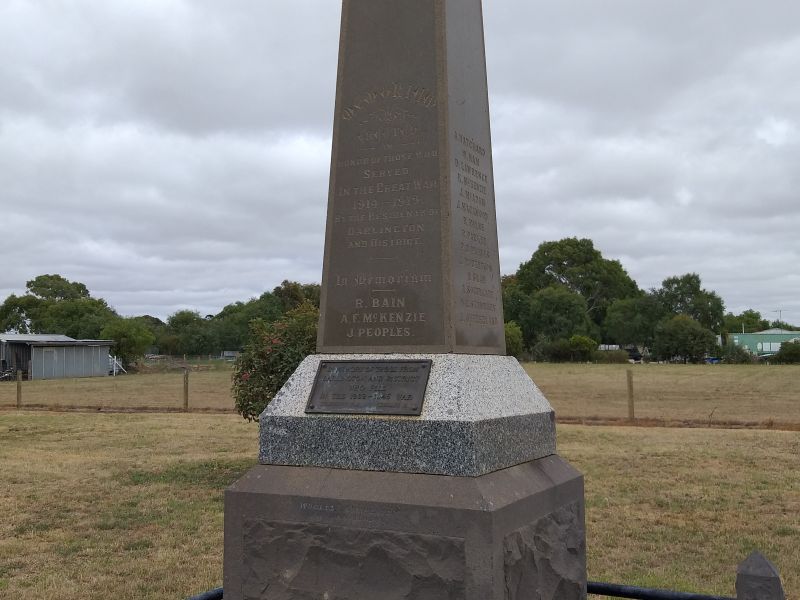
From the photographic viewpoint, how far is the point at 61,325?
6919 cm

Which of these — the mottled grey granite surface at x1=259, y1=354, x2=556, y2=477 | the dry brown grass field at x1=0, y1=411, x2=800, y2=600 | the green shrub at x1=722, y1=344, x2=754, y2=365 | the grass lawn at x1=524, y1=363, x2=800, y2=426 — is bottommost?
the dry brown grass field at x1=0, y1=411, x2=800, y2=600

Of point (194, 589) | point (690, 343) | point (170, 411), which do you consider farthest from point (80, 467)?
point (690, 343)

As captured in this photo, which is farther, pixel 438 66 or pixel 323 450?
pixel 438 66

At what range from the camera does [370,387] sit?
417cm

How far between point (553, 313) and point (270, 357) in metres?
61.0

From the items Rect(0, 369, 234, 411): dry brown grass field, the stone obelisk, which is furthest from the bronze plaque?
Rect(0, 369, 234, 411): dry brown grass field

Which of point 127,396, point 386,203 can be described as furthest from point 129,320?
point 386,203

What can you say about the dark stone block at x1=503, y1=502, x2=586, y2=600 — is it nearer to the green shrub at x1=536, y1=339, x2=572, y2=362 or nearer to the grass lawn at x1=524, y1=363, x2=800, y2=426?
the grass lawn at x1=524, y1=363, x2=800, y2=426

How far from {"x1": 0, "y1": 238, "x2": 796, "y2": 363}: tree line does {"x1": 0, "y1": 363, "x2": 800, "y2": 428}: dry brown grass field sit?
2164 cm

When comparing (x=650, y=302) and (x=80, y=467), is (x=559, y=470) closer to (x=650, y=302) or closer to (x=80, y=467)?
(x=80, y=467)

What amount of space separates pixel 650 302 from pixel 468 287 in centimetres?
7316

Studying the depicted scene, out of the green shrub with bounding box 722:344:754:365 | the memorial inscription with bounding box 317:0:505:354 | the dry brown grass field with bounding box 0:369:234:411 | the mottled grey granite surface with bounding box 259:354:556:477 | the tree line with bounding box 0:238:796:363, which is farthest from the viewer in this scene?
the tree line with bounding box 0:238:796:363

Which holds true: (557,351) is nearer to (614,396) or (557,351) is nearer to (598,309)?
(598,309)

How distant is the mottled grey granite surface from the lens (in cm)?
379
